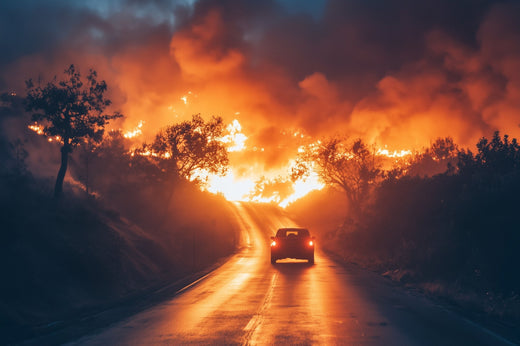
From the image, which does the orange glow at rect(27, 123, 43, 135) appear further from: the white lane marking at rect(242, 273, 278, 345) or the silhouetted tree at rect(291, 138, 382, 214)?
the white lane marking at rect(242, 273, 278, 345)

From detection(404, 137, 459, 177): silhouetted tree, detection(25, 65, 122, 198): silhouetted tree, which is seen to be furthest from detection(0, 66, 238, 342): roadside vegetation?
detection(404, 137, 459, 177): silhouetted tree

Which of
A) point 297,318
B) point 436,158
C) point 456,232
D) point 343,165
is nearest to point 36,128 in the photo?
point 343,165

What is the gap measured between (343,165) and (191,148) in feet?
63.1

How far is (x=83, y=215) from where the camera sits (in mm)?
25547

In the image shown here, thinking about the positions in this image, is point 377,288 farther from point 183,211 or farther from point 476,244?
point 183,211

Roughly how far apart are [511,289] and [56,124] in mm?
21745

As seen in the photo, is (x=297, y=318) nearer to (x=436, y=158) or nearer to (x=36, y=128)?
(x=36, y=128)

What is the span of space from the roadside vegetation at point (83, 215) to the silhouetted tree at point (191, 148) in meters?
0.09

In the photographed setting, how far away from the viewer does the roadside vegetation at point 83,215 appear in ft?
54.0

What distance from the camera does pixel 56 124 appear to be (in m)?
27.9

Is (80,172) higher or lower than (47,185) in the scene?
higher

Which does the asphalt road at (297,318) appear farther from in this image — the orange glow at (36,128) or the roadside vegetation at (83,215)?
the orange glow at (36,128)

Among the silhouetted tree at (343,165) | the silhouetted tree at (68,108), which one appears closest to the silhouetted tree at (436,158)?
the silhouetted tree at (343,165)

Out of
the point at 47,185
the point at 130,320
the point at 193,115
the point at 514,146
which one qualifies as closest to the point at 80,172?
the point at 193,115
